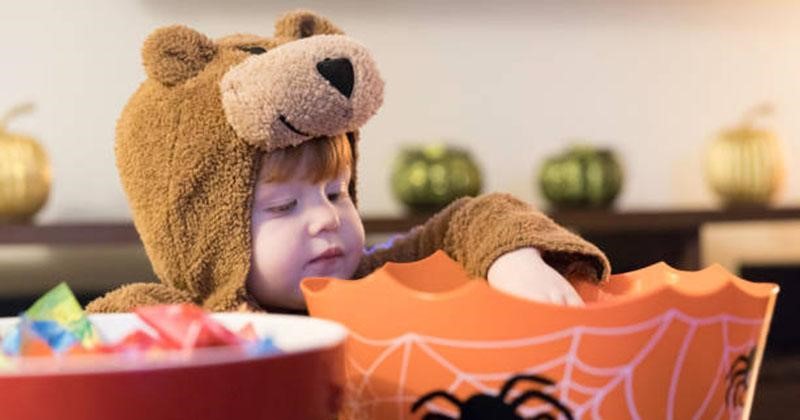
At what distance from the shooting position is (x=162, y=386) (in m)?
0.28

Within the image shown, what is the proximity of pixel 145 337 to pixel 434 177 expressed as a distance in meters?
1.63

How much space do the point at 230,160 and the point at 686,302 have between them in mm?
346

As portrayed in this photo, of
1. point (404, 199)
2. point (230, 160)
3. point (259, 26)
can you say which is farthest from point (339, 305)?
point (259, 26)

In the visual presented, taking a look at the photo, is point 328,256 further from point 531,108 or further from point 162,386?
point 531,108

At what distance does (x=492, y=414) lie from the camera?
36 cm

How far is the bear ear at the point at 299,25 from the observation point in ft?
2.38

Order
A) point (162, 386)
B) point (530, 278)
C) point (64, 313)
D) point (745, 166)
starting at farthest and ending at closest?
point (745, 166) < point (530, 278) < point (64, 313) < point (162, 386)

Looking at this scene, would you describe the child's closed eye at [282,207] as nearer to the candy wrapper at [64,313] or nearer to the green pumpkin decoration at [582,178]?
the candy wrapper at [64,313]

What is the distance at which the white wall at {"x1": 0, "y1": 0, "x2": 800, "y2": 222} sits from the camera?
6.83 feet

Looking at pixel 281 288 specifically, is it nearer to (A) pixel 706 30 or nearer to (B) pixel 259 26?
(B) pixel 259 26

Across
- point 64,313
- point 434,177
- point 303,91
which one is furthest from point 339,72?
point 434,177

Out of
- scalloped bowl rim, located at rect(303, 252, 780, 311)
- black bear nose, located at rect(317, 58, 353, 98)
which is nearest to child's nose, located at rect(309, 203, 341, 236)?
black bear nose, located at rect(317, 58, 353, 98)

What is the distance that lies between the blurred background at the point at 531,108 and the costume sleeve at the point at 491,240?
110 centimetres

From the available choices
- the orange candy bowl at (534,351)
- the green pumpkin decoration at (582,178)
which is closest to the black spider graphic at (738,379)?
the orange candy bowl at (534,351)
